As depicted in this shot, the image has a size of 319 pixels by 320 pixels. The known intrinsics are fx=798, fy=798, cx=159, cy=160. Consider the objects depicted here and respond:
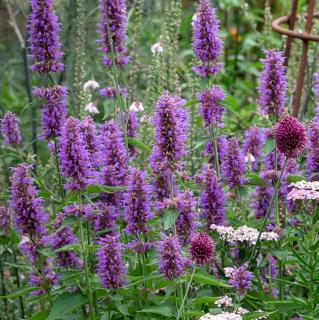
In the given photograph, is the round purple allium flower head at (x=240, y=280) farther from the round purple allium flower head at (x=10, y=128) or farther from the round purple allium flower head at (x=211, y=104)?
the round purple allium flower head at (x=10, y=128)

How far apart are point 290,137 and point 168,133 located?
47 centimetres

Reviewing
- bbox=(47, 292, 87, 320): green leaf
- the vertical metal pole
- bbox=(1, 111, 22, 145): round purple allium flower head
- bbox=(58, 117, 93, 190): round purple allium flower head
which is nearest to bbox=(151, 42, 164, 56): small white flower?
the vertical metal pole

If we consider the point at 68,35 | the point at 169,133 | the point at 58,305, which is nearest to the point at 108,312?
the point at 58,305

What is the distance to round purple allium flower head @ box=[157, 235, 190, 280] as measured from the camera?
2744mm

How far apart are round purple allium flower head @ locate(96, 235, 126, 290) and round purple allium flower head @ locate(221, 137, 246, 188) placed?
28.7 inches

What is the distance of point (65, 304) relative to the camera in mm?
3016

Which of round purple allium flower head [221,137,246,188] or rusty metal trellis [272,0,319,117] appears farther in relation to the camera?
rusty metal trellis [272,0,319,117]

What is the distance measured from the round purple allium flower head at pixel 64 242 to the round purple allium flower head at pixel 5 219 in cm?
20

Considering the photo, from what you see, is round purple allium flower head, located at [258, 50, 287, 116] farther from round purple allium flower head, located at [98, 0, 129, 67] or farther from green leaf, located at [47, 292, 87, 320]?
green leaf, located at [47, 292, 87, 320]

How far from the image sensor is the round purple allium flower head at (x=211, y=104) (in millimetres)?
3336

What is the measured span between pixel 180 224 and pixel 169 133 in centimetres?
41

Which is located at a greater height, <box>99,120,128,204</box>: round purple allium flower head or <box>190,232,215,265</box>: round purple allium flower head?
<box>99,120,128,204</box>: round purple allium flower head

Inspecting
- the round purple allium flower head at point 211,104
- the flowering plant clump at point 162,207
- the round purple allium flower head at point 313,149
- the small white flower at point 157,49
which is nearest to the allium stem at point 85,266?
the flowering plant clump at point 162,207

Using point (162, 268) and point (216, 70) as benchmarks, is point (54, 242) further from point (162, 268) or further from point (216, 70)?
point (216, 70)
